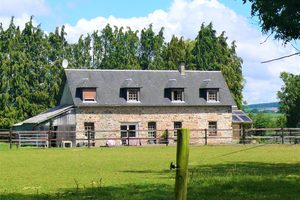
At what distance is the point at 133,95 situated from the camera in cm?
4931

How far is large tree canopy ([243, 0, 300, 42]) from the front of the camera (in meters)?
12.3

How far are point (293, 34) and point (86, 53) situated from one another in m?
61.5

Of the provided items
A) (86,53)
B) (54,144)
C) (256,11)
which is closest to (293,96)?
(86,53)

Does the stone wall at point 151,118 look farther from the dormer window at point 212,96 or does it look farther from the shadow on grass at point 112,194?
the shadow on grass at point 112,194

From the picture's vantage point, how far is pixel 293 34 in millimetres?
12836

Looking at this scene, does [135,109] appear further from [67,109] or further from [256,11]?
[256,11]

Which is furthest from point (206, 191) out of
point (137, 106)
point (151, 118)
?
point (151, 118)

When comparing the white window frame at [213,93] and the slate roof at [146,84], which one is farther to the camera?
the white window frame at [213,93]

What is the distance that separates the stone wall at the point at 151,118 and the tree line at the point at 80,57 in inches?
379

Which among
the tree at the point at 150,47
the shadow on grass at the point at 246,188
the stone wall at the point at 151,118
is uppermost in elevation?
the tree at the point at 150,47

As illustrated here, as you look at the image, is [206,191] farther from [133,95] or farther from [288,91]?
[288,91]

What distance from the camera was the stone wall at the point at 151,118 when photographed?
47438 millimetres

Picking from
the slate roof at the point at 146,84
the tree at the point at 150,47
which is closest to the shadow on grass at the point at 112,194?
the slate roof at the point at 146,84

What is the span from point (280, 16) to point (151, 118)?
37.1 metres
